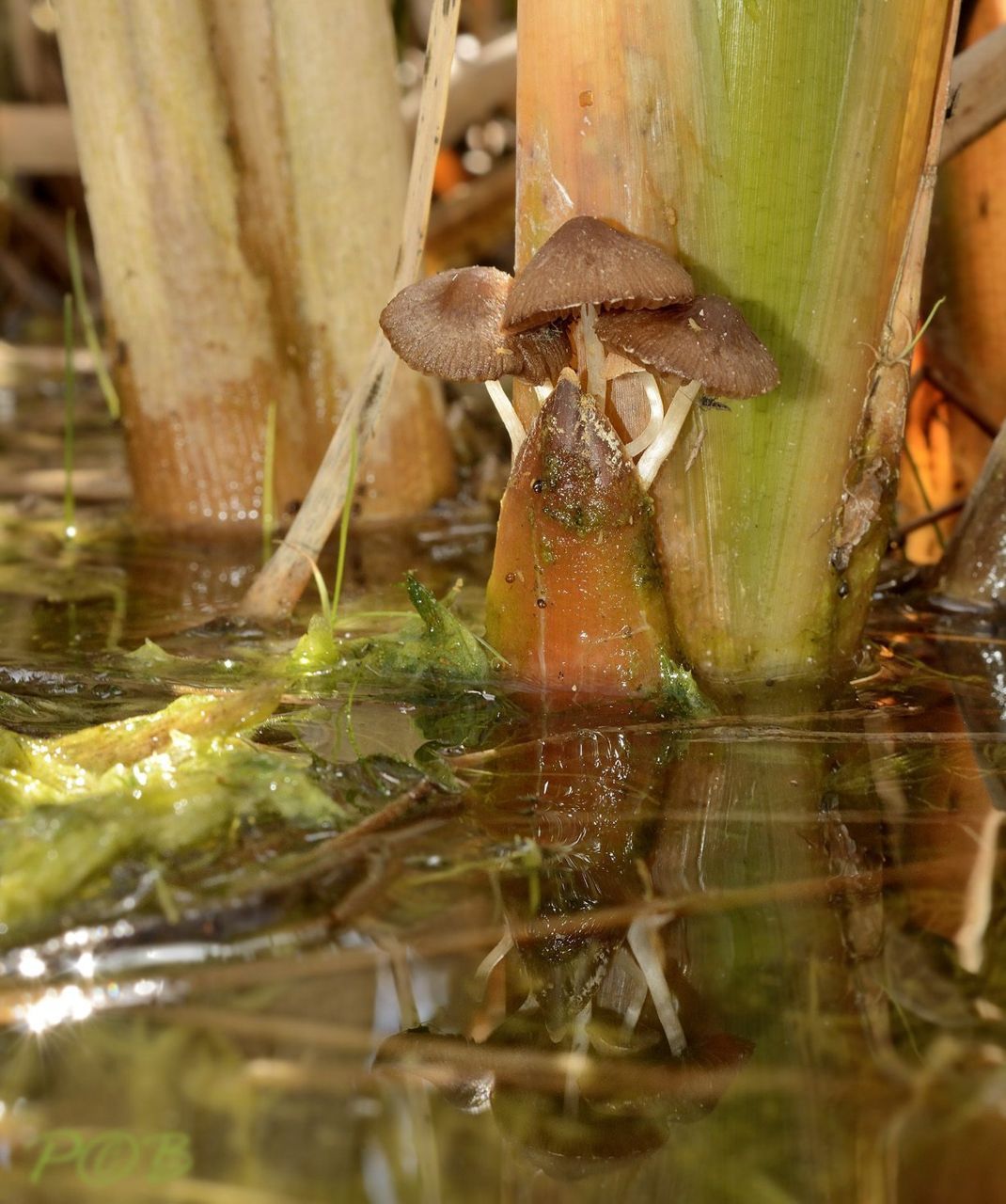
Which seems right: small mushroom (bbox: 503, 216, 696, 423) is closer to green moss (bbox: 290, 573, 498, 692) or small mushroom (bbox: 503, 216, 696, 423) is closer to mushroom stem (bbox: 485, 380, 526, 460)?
mushroom stem (bbox: 485, 380, 526, 460)

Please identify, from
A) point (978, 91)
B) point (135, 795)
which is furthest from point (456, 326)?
point (978, 91)

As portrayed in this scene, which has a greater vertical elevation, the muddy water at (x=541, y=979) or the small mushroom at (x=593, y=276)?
the small mushroom at (x=593, y=276)

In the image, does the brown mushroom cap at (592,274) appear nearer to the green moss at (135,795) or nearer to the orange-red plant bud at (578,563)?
the orange-red plant bud at (578,563)

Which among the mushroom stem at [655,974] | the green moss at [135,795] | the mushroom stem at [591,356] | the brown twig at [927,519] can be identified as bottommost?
the brown twig at [927,519]

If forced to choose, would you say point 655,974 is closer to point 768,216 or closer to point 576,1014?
point 576,1014

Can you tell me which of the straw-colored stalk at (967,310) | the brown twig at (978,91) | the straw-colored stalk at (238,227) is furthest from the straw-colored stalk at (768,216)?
the straw-colored stalk at (238,227)

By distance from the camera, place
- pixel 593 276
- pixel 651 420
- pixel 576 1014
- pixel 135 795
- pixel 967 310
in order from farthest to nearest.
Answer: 1. pixel 967 310
2. pixel 651 420
3. pixel 593 276
4. pixel 135 795
5. pixel 576 1014
